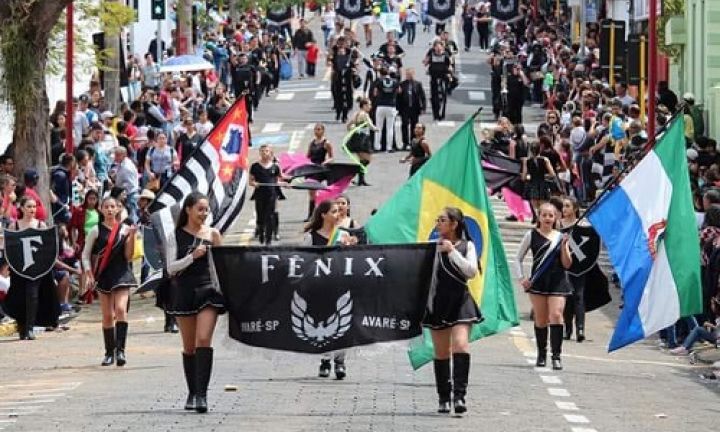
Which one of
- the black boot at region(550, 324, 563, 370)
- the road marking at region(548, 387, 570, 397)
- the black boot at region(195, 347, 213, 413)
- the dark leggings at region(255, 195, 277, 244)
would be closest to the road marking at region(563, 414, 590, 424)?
the road marking at region(548, 387, 570, 397)

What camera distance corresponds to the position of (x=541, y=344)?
2080 centimetres

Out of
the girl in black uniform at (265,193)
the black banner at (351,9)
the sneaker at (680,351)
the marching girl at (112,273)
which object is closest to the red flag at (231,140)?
the marching girl at (112,273)

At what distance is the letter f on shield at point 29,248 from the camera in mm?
24328

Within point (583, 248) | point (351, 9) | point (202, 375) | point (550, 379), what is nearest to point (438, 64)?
point (351, 9)

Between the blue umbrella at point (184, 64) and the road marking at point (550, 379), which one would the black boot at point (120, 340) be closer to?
the road marking at point (550, 379)

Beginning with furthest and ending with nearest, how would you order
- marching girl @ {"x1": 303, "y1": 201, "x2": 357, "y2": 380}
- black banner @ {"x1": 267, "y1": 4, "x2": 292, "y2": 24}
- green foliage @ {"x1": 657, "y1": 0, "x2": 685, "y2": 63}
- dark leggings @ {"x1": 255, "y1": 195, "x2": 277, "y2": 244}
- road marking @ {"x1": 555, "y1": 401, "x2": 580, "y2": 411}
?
1. black banner @ {"x1": 267, "y1": 4, "x2": 292, "y2": 24}
2. green foliage @ {"x1": 657, "y1": 0, "x2": 685, "y2": 63}
3. dark leggings @ {"x1": 255, "y1": 195, "x2": 277, "y2": 244}
4. marching girl @ {"x1": 303, "y1": 201, "x2": 357, "y2": 380}
5. road marking @ {"x1": 555, "y1": 401, "x2": 580, "y2": 411}

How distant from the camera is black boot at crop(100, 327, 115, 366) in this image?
2094cm

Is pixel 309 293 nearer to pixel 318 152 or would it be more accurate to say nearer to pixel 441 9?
pixel 318 152

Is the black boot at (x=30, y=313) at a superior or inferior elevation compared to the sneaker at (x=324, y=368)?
inferior

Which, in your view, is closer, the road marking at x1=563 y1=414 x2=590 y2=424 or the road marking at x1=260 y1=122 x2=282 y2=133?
the road marking at x1=563 y1=414 x2=590 y2=424

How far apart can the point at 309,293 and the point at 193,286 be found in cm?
88

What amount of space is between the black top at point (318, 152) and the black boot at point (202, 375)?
17.8m

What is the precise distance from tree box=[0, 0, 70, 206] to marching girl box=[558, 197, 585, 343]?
7692 mm

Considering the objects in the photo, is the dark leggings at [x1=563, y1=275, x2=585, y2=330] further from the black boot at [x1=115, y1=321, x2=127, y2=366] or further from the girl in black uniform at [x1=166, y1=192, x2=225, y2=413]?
the girl in black uniform at [x1=166, y1=192, x2=225, y2=413]
